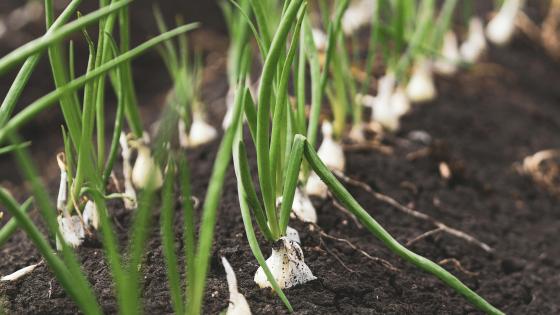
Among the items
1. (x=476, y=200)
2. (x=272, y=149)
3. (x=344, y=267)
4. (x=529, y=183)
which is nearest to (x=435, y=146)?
(x=476, y=200)

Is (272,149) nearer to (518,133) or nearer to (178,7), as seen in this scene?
(518,133)

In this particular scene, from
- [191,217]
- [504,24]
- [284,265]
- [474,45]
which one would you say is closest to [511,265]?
[284,265]

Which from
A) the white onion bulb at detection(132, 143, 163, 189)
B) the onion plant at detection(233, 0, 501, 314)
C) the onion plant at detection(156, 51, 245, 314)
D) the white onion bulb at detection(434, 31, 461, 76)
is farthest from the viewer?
the white onion bulb at detection(434, 31, 461, 76)

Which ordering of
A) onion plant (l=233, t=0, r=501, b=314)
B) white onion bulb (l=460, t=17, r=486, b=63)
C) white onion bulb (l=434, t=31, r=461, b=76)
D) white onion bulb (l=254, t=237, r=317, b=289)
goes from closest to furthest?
1. onion plant (l=233, t=0, r=501, b=314)
2. white onion bulb (l=254, t=237, r=317, b=289)
3. white onion bulb (l=434, t=31, r=461, b=76)
4. white onion bulb (l=460, t=17, r=486, b=63)

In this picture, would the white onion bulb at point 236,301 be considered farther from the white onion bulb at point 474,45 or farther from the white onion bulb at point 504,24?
the white onion bulb at point 504,24

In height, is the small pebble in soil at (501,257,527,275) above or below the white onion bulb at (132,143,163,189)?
below

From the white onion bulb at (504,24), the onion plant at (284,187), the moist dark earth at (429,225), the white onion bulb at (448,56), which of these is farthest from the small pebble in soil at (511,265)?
the white onion bulb at (504,24)

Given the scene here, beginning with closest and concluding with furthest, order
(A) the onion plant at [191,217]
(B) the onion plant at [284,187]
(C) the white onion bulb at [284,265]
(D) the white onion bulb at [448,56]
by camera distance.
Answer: (A) the onion plant at [191,217], (B) the onion plant at [284,187], (C) the white onion bulb at [284,265], (D) the white onion bulb at [448,56]

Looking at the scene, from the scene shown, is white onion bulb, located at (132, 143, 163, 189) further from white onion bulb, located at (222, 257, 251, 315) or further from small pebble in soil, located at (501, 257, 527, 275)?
small pebble in soil, located at (501, 257, 527, 275)

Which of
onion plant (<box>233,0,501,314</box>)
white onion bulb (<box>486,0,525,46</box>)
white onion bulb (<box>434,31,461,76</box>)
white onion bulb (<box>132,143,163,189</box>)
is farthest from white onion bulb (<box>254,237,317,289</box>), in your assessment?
white onion bulb (<box>486,0,525,46</box>)
